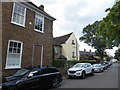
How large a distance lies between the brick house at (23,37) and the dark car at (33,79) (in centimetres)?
342

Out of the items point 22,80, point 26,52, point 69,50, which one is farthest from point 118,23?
point 69,50

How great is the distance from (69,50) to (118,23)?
1941 centimetres

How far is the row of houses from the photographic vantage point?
35.6 ft

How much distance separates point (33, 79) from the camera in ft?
24.8

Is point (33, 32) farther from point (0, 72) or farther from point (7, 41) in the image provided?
point (0, 72)

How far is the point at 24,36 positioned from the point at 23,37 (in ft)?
0.56

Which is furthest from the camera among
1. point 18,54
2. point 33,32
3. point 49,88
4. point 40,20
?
point 40,20

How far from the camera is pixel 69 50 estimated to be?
31.4m

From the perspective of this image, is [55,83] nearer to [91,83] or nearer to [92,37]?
[91,83]

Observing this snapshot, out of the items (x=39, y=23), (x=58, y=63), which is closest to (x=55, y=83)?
(x=39, y=23)

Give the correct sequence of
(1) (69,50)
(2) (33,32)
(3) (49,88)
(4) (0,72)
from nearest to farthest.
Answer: (3) (49,88) < (4) (0,72) < (2) (33,32) < (1) (69,50)

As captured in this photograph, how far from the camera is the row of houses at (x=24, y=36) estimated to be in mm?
10859

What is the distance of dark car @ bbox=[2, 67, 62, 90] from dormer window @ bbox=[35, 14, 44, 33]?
6.43 m

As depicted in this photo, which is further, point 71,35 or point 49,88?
point 71,35
